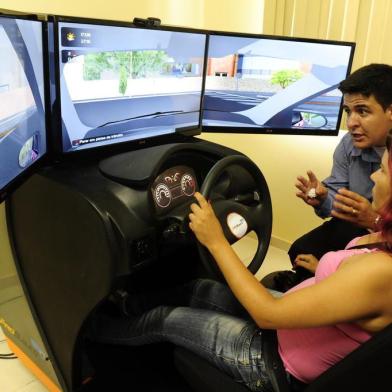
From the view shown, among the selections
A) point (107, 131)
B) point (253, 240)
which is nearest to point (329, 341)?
point (107, 131)

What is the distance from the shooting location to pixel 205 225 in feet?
3.79

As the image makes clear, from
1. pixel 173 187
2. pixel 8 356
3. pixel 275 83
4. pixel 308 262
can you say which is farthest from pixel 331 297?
pixel 8 356

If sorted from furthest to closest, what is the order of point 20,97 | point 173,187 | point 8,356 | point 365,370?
point 8,356
point 173,187
point 20,97
point 365,370

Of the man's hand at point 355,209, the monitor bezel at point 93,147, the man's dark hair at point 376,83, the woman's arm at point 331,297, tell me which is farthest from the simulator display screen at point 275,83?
the woman's arm at point 331,297

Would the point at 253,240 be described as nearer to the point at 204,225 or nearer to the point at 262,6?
the point at 262,6

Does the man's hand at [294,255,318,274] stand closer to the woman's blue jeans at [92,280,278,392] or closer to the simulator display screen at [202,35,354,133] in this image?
the woman's blue jeans at [92,280,278,392]

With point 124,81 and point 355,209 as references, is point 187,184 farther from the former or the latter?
point 355,209

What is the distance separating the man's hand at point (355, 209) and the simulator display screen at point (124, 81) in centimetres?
67

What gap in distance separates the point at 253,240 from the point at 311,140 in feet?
2.62

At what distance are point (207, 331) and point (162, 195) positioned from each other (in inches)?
15.9

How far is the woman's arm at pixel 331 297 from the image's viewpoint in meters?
0.88

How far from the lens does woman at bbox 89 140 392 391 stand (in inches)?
35.3

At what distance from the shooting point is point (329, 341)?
104 cm

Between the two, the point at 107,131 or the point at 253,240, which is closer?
the point at 107,131
